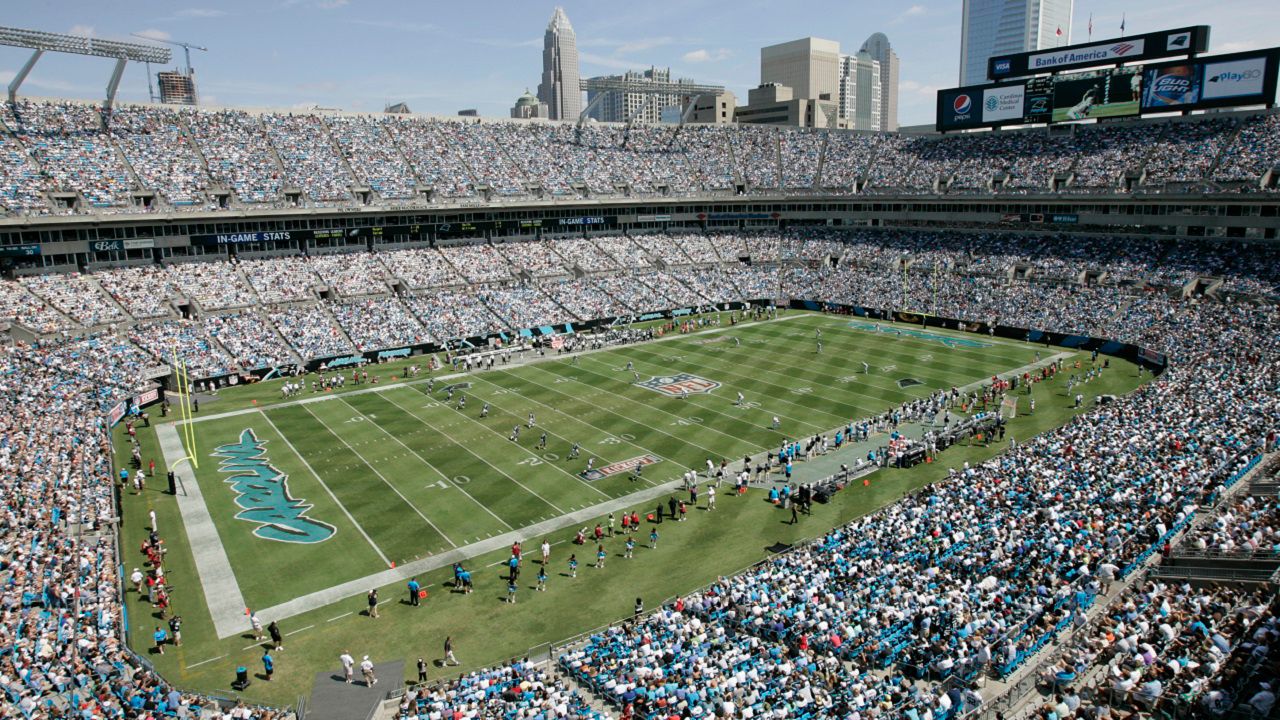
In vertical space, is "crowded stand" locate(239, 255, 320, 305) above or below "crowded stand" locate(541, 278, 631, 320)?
above

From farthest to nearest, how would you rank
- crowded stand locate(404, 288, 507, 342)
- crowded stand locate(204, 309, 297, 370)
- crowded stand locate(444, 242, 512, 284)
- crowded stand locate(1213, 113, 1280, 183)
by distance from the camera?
crowded stand locate(444, 242, 512, 284)
crowded stand locate(404, 288, 507, 342)
crowded stand locate(1213, 113, 1280, 183)
crowded stand locate(204, 309, 297, 370)

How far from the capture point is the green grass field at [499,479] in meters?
22.4

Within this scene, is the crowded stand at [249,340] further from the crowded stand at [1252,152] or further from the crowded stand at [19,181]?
the crowded stand at [1252,152]

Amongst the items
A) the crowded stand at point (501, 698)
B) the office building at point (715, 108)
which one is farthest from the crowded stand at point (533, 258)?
the office building at point (715, 108)

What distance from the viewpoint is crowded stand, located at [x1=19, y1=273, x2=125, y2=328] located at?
48750 mm

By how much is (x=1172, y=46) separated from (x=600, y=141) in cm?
5312

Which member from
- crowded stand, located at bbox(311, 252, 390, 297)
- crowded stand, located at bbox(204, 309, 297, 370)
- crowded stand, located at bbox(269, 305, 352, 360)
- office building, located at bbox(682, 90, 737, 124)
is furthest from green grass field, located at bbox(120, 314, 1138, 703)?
office building, located at bbox(682, 90, 737, 124)

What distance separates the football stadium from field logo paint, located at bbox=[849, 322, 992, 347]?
42.8 inches

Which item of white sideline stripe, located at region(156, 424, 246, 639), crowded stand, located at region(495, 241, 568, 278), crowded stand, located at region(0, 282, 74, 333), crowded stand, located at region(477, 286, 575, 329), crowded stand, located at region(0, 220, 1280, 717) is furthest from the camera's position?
crowded stand, located at region(495, 241, 568, 278)

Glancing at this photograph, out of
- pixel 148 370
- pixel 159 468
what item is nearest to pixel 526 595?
pixel 159 468

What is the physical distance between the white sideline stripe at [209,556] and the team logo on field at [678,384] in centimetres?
2375

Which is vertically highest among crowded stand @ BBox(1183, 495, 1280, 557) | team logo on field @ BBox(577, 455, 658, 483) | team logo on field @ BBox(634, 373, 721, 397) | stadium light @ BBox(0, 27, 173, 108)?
stadium light @ BBox(0, 27, 173, 108)

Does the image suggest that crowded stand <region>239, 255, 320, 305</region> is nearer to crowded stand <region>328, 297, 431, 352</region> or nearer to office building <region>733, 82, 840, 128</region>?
crowded stand <region>328, 297, 431, 352</region>

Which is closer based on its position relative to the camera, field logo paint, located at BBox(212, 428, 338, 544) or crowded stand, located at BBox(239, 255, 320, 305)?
field logo paint, located at BBox(212, 428, 338, 544)
